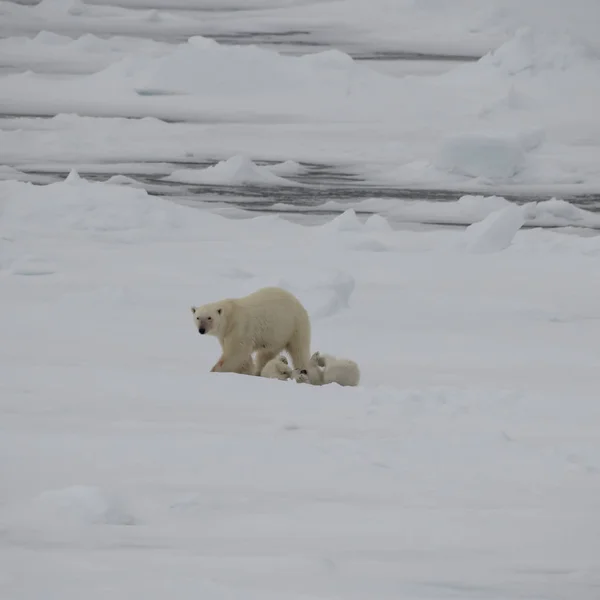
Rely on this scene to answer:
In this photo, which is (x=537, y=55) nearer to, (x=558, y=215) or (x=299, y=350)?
(x=558, y=215)

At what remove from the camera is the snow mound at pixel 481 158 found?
16.6 m

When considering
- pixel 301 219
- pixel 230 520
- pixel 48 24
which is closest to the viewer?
pixel 230 520

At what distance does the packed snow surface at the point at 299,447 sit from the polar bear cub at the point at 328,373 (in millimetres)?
342

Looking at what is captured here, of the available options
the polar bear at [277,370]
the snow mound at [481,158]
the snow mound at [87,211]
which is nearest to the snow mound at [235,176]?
the snow mound at [481,158]

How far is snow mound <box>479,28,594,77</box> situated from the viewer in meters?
24.1

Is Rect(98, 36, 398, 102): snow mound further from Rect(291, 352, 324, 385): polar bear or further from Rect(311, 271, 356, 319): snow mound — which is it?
Rect(291, 352, 324, 385): polar bear

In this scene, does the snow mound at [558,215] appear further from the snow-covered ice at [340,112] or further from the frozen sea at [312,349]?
the snow-covered ice at [340,112]

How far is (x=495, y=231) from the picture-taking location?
1077cm

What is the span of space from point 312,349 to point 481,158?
1040 centimetres

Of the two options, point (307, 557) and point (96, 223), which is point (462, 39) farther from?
point (307, 557)

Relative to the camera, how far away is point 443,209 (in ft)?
46.9

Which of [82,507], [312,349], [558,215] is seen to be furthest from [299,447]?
[558,215]

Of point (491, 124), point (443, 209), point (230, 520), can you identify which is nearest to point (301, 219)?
point (443, 209)

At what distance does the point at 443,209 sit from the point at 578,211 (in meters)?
1.39
